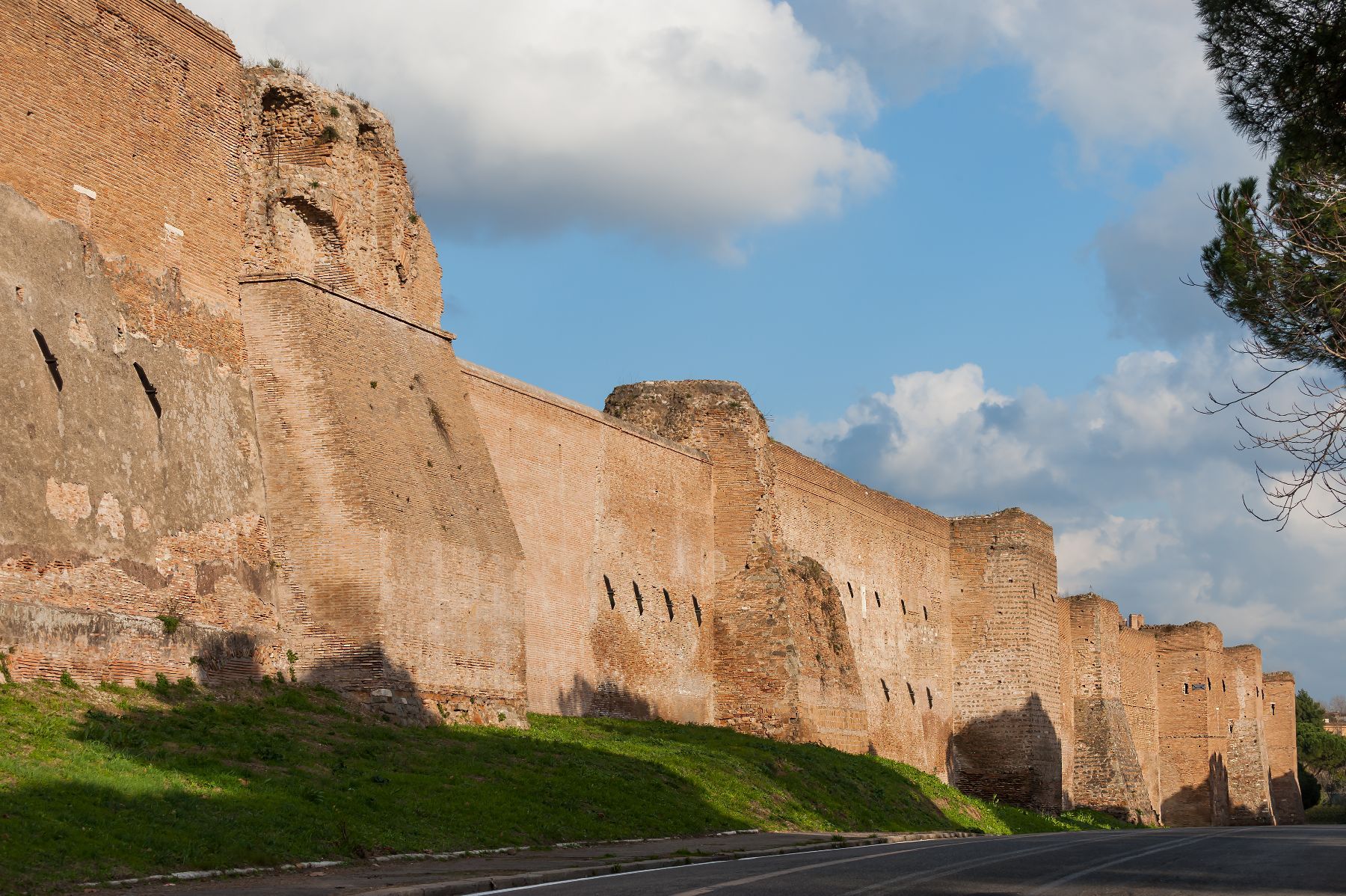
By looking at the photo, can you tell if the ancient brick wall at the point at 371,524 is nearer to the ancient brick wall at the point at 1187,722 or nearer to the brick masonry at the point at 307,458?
the brick masonry at the point at 307,458

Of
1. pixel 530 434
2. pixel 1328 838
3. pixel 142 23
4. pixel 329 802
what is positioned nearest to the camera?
pixel 329 802

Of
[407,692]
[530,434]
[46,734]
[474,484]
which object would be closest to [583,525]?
[530,434]

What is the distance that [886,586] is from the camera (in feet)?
112

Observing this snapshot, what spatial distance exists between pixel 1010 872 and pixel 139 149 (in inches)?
432

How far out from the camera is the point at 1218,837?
64.3 feet

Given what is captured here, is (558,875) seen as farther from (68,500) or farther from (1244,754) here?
(1244,754)

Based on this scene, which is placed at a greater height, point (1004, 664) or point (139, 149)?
point (139, 149)

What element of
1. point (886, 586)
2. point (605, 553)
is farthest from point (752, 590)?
point (886, 586)

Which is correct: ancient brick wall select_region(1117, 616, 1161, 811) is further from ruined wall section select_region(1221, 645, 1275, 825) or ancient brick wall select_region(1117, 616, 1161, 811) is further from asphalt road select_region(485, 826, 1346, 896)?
asphalt road select_region(485, 826, 1346, 896)

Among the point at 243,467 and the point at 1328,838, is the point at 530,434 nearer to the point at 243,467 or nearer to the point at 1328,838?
the point at 243,467

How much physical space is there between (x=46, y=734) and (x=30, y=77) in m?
6.50

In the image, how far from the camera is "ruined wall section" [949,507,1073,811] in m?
36.7

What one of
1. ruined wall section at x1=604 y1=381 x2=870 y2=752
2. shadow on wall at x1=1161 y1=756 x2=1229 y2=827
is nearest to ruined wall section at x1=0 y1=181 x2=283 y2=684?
ruined wall section at x1=604 y1=381 x2=870 y2=752

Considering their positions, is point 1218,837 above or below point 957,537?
below
